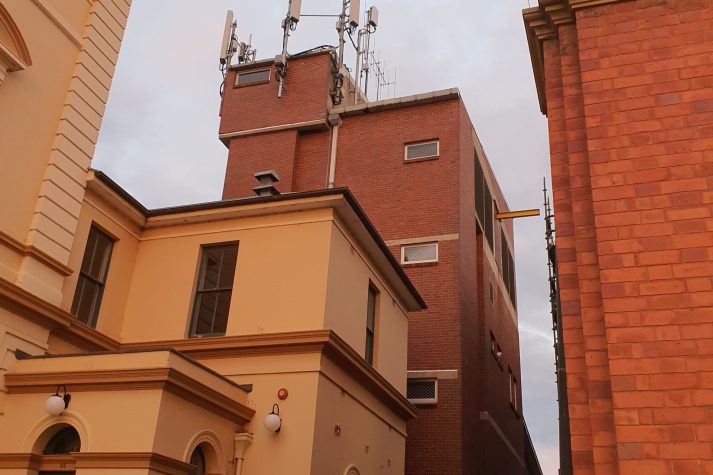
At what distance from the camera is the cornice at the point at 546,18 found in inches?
369

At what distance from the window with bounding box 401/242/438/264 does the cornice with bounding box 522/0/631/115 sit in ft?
38.0

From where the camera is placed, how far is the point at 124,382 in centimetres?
1028

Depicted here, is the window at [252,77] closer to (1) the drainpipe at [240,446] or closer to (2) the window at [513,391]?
(2) the window at [513,391]

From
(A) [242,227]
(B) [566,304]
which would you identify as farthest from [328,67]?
(B) [566,304]

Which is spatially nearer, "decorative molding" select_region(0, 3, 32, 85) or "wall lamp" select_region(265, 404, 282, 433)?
"decorative molding" select_region(0, 3, 32, 85)

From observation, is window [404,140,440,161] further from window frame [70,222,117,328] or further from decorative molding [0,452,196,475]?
decorative molding [0,452,196,475]

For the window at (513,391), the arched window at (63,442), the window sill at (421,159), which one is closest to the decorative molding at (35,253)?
the arched window at (63,442)

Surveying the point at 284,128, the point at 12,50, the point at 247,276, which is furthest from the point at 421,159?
the point at 12,50

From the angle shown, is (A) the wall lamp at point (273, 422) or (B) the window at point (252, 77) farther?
(B) the window at point (252, 77)

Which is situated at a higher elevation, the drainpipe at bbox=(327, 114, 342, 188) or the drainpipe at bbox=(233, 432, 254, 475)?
the drainpipe at bbox=(327, 114, 342, 188)

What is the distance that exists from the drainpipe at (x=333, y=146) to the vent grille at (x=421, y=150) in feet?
8.55

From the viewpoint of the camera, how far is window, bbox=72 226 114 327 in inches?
534

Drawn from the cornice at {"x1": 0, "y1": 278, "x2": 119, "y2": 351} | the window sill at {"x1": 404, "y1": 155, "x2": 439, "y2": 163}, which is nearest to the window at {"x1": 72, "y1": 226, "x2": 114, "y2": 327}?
the cornice at {"x1": 0, "y1": 278, "x2": 119, "y2": 351}

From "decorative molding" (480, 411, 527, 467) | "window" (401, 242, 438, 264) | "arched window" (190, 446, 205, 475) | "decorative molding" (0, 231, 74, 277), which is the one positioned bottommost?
"arched window" (190, 446, 205, 475)
